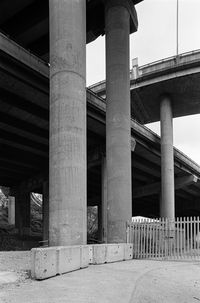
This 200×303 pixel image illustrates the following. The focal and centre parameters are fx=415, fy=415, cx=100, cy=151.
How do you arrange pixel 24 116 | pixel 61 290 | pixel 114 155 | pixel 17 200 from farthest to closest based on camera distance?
1. pixel 17 200
2. pixel 24 116
3. pixel 114 155
4. pixel 61 290

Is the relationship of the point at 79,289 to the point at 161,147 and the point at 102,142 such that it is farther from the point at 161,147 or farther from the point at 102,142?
the point at 161,147

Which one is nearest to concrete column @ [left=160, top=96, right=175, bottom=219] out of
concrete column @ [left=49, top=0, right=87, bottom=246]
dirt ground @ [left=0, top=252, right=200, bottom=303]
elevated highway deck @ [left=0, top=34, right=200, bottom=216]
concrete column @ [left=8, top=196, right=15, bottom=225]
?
elevated highway deck @ [left=0, top=34, right=200, bottom=216]

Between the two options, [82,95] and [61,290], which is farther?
[82,95]

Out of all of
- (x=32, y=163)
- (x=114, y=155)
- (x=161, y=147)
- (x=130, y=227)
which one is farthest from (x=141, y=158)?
(x=130, y=227)

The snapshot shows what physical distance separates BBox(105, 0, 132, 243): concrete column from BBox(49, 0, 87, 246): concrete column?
279 inches

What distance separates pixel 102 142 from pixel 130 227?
16800mm

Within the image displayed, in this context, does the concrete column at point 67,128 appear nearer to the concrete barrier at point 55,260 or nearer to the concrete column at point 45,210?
the concrete barrier at point 55,260

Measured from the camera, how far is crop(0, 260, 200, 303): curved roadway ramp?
8211 mm

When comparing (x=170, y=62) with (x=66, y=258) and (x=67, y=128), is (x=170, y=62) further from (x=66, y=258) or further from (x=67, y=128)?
(x=66, y=258)

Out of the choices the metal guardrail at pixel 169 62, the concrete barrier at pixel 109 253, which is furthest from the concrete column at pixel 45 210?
the concrete barrier at pixel 109 253

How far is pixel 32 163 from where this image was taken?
42594mm

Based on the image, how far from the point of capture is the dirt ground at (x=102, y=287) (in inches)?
325

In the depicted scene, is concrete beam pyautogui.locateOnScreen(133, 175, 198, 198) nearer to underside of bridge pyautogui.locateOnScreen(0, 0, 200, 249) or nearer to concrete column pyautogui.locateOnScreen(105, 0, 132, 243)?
underside of bridge pyautogui.locateOnScreen(0, 0, 200, 249)

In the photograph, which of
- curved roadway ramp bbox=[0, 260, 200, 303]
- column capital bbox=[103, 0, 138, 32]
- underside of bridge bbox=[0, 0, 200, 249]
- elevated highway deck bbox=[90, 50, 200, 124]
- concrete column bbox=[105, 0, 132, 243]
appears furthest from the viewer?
elevated highway deck bbox=[90, 50, 200, 124]
